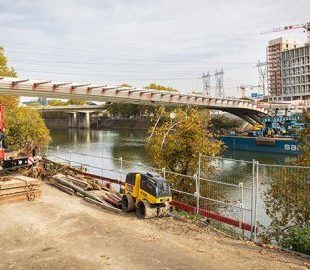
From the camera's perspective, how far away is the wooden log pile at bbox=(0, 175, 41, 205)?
17.0 m

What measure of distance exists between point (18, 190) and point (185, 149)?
7.94m

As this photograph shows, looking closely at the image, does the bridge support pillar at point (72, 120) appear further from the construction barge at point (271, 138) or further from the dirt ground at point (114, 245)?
the dirt ground at point (114, 245)

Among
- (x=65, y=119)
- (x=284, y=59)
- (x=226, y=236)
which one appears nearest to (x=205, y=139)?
(x=226, y=236)

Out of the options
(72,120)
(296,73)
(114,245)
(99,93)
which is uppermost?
(296,73)

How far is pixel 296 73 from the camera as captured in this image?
17762cm

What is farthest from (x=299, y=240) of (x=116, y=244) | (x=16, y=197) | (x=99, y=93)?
(x=99, y=93)

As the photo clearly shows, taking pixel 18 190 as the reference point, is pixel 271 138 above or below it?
below


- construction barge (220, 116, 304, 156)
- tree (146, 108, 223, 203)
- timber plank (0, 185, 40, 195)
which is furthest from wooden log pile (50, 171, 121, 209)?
construction barge (220, 116, 304, 156)

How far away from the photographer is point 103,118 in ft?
504

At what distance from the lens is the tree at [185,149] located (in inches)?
757

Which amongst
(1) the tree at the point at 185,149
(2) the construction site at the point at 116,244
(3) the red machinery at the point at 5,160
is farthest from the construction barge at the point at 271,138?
(2) the construction site at the point at 116,244

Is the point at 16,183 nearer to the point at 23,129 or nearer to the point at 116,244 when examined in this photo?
the point at 116,244

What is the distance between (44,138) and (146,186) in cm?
2409

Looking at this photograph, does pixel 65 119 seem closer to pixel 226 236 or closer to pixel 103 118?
pixel 103 118
